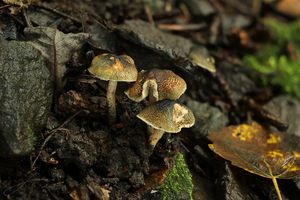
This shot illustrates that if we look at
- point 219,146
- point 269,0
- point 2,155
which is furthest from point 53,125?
point 269,0

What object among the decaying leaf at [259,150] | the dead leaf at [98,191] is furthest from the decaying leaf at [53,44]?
the decaying leaf at [259,150]

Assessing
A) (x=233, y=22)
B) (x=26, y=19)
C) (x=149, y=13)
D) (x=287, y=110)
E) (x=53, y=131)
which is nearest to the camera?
(x=53, y=131)

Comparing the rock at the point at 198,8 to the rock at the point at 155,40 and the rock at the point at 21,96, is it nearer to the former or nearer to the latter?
the rock at the point at 155,40

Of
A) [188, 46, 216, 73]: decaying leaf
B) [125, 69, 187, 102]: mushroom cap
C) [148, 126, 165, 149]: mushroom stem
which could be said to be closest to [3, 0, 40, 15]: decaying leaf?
[125, 69, 187, 102]: mushroom cap

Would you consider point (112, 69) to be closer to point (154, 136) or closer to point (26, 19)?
point (154, 136)

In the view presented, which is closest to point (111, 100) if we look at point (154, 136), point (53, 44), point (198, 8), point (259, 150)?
point (154, 136)
